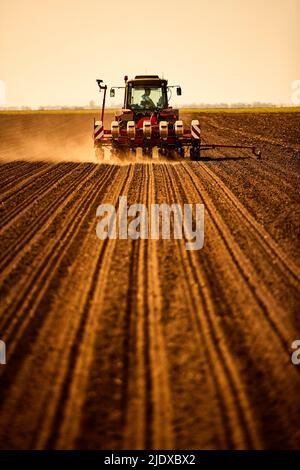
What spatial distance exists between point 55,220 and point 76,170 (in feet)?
20.4

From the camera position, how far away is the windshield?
17.4 m

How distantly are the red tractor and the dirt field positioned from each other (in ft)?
22.5

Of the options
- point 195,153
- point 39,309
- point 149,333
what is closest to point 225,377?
point 149,333

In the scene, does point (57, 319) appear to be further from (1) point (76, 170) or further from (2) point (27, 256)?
(1) point (76, 170)

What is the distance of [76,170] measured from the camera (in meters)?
14.6

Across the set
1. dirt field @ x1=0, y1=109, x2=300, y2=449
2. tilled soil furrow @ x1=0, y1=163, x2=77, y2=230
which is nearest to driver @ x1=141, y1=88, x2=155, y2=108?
tilled soil furrow @ x1=0, y1=163, x2=77, y2=230

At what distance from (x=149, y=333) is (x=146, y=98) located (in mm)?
13948

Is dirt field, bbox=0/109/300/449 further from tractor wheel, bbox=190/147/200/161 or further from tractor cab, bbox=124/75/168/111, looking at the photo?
tractor cab, bbox=124/75/168/111

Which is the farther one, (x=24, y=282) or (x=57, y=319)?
(x=24, y=282)

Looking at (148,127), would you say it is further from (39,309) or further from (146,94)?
(39,309)

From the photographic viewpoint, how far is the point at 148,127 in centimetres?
1566

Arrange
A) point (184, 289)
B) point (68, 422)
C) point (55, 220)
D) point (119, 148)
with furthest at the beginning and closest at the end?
point (119, 148)
point (55, 220)
point (184, 289)
point (68, 422)
